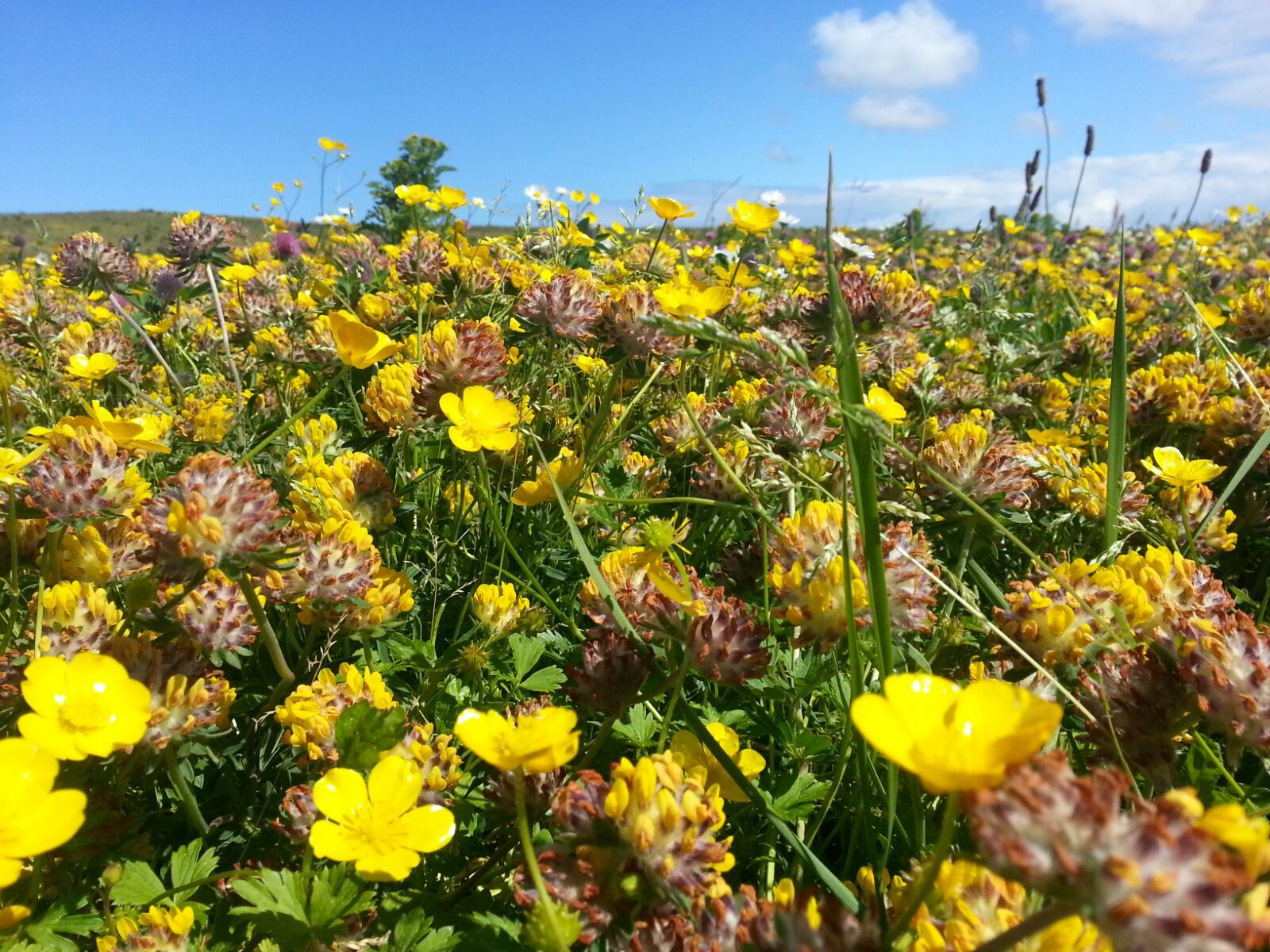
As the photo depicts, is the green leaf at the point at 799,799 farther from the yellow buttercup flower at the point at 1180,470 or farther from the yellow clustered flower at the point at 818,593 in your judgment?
the yellow buttercup flower at the point at 1180,470

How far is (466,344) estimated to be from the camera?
7.88ft

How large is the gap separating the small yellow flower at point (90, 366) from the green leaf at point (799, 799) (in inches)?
113

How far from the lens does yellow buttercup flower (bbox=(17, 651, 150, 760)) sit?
1227 mm

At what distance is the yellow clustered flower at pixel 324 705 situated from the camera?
1.69 m

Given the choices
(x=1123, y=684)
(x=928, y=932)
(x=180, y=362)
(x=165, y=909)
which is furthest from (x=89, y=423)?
(x=180, y=362)

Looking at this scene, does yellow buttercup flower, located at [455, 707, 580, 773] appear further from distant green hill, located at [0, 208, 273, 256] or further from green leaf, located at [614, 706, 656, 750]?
distant green hill, located at [0, 208, 273, 256]

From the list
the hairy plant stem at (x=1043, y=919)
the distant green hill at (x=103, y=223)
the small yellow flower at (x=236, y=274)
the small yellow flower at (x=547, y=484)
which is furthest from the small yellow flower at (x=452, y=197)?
the distant green hill at (x=103, y=223)

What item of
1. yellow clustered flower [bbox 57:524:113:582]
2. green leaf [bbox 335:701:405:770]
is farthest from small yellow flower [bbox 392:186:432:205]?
green leaf [bbox 335:701:405:770]

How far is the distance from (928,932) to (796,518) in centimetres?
95

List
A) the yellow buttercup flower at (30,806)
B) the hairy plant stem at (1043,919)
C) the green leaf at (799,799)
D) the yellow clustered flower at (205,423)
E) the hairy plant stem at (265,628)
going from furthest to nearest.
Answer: the yellow clustered flower at (205,423), the green leaf at (799,799), the hairy plant stem at (265,628), the yellow buttercup flower at (30,806), the hairy plant stem at (1043,919)

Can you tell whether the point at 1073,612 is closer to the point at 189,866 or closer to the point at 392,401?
the point at 189,866

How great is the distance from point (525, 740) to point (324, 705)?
0.80 m

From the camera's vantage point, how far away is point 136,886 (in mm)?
1539

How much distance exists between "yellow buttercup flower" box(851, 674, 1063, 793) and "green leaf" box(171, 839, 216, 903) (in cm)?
144
